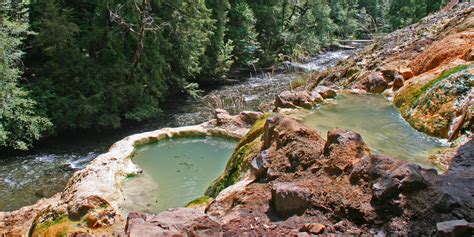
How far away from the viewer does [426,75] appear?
9.05 metres

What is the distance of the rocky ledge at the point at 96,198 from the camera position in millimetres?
6121

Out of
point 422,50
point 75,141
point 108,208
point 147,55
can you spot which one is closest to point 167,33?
point 147,55

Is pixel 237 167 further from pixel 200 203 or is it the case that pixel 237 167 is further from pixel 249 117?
pixel 249 117

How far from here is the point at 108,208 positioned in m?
6.29

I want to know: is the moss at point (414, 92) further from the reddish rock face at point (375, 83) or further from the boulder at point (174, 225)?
the boulder at point (174, 225)

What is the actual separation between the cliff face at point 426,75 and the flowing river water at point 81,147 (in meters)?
0.47

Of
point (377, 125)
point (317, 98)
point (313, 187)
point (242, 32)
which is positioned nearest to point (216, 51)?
point (242, 32)

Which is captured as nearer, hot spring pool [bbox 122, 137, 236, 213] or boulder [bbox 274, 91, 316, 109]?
hot spring pool [bbox 122, 137, 236, 213]

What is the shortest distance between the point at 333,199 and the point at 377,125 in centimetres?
362

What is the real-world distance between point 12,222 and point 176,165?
3.16 m

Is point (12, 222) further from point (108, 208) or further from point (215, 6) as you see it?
point (215, 6)

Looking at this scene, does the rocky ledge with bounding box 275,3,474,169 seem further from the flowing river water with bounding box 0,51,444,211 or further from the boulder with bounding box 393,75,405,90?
the flowing river water with bounding box 0,51,444,211

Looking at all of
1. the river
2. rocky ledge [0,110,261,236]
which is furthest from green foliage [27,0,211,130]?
rocky ledge [0,110,261,236]

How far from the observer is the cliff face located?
22.8 ft
